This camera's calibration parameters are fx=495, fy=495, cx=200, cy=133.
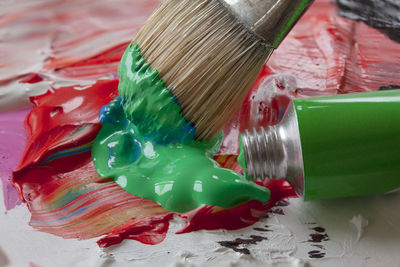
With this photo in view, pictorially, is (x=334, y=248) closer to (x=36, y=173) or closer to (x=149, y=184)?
(x=149, y=184)

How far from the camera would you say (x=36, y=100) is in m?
0.96

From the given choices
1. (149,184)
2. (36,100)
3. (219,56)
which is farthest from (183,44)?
(36,100)

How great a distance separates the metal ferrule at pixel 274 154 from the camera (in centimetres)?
73

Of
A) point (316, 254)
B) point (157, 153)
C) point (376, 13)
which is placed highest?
point (376, 13)

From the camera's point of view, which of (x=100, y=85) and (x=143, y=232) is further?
(x=100, y=85)

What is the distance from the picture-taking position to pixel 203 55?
76cm

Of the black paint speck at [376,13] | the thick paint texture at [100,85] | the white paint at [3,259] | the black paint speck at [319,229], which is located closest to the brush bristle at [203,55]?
the thick paint texture at [100,85]

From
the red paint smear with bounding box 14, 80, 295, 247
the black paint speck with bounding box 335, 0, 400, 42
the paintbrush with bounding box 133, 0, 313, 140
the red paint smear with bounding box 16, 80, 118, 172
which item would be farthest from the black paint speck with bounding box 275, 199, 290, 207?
Answer: the black paint speck with bounding box 335, 0, 400, 42

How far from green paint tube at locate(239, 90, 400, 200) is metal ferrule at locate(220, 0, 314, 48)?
11cm

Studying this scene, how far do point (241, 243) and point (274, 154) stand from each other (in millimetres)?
140

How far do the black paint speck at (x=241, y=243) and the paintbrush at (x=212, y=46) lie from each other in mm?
193

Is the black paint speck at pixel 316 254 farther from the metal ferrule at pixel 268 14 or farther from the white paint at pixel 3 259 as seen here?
the white paint at pixel 3 259

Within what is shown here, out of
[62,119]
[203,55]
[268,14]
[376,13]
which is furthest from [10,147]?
[376,13]

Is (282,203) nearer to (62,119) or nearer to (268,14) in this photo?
(268,14)
